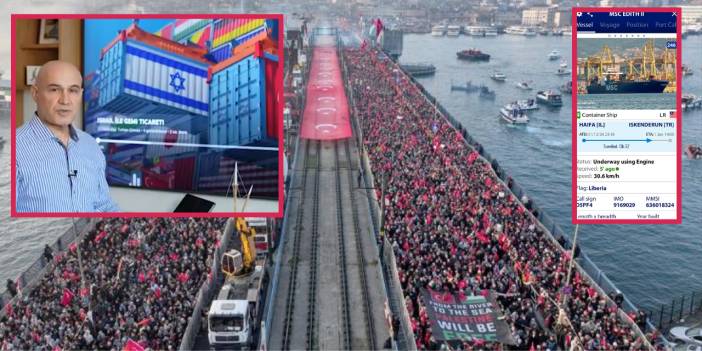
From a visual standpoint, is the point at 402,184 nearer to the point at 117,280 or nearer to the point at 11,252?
the point at 117,280

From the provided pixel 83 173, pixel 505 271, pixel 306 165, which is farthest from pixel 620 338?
pixel 306 165

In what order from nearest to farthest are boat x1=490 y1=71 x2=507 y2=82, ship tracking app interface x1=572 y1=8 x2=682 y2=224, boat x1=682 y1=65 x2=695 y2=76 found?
ship tracking app interface x1=572 y1=8 x2=682 y2=224 → boat x1=490 y1=71 x2=507 y2=82 → boat x1=682 y1=65 x2=695 y2=76

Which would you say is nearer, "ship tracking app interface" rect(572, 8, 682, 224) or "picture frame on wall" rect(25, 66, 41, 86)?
"ship tracking app interface" rect(572, 8, 682, 224)

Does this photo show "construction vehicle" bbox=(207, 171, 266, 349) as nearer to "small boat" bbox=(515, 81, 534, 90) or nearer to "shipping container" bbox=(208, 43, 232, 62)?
"shipping container" bbox=(208, 43, 232, 62)

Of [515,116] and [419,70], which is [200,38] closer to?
[515,116]

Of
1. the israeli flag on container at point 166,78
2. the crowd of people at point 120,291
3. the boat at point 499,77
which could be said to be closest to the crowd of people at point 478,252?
the crowd of people at point 120,291

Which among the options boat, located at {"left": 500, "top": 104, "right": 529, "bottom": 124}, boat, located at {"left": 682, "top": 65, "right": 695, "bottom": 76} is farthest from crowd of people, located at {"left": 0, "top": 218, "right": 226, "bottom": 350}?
boat, located at {"left": 682, "top": 65, "right": 695, "bottom": 76}

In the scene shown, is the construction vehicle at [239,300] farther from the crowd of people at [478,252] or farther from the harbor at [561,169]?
the harbor at [561,169]
